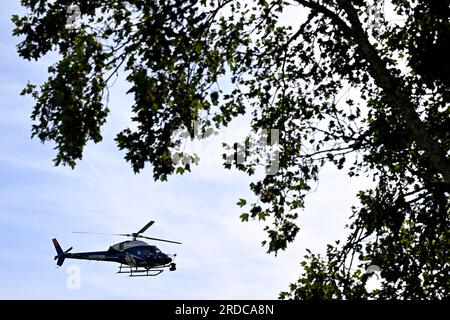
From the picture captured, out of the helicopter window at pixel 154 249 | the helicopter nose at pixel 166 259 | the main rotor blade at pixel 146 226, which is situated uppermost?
the main rotor blade at pixel 146 226

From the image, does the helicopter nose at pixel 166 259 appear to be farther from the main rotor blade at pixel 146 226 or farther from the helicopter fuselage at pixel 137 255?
the main rotor blade at pixel 146 226

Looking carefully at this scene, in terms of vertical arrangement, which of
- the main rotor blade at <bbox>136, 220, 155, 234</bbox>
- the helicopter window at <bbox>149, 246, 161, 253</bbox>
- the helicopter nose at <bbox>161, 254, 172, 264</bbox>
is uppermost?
the main rotor blade at <bbox>136, 220, 155, 234</bbox>

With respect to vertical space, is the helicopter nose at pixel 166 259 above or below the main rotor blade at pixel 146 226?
below

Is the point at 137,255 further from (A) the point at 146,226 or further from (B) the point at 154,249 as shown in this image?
(A) the point at 146,226

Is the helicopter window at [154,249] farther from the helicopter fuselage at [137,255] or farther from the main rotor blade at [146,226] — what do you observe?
the main rotor blade at [146,226]

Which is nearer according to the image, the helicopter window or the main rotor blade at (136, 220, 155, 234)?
the helicopter window

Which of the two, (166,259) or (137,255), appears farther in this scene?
(166,259)

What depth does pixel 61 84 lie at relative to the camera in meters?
10.6

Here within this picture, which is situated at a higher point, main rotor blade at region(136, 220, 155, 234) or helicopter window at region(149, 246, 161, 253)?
main rotor blade at region(136, 220, 155, 234)

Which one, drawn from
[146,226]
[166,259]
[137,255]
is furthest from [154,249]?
[146,226]

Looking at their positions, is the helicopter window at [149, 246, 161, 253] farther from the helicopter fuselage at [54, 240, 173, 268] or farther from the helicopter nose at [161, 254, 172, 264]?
the helicopter nose at [161, 254, 172, 264]

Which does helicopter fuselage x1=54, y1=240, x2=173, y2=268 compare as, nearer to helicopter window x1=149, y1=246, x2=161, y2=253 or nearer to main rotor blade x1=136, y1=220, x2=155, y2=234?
helicopter window x1=149, y1=246, x2=161, y2=253

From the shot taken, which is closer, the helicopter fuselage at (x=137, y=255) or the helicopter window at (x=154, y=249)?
the helicopter fuselage at (x=137, y=255)

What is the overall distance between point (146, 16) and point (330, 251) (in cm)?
792
